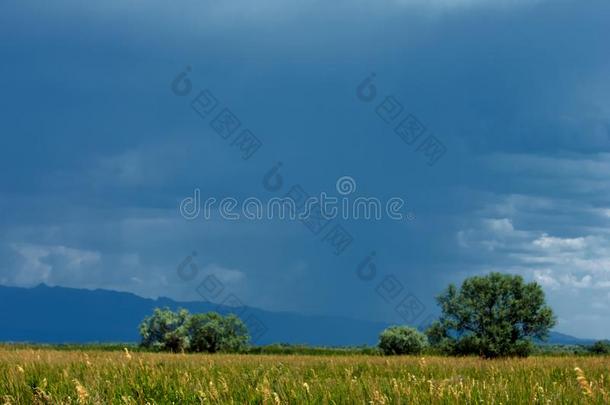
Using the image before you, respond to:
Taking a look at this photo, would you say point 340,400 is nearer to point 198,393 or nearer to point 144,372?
point 198,393

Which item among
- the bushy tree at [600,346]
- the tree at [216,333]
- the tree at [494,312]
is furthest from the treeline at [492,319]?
the tree at [216,333]

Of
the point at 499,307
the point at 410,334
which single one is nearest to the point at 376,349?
the point at 410,334

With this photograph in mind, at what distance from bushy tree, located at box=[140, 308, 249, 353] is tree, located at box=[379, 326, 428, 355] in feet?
41.5

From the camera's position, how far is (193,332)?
58594mm

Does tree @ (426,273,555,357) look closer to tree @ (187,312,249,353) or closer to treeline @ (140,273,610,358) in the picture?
treeline @ (140,273,610,358)

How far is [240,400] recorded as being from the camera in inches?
332

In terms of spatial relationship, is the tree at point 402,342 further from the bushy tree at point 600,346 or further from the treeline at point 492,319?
the bushy tree at point 600,346

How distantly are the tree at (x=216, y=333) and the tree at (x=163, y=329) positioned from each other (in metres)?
1.08

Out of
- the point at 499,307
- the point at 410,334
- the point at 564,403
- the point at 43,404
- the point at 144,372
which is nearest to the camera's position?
the point at 564,403

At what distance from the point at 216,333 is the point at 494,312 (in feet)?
80.8

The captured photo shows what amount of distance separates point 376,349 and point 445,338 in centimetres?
823

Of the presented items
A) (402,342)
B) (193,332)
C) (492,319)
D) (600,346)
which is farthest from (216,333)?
(600,346)

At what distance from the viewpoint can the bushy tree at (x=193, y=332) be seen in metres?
57.9

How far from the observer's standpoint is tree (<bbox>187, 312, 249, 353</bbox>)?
57688 millimetres
